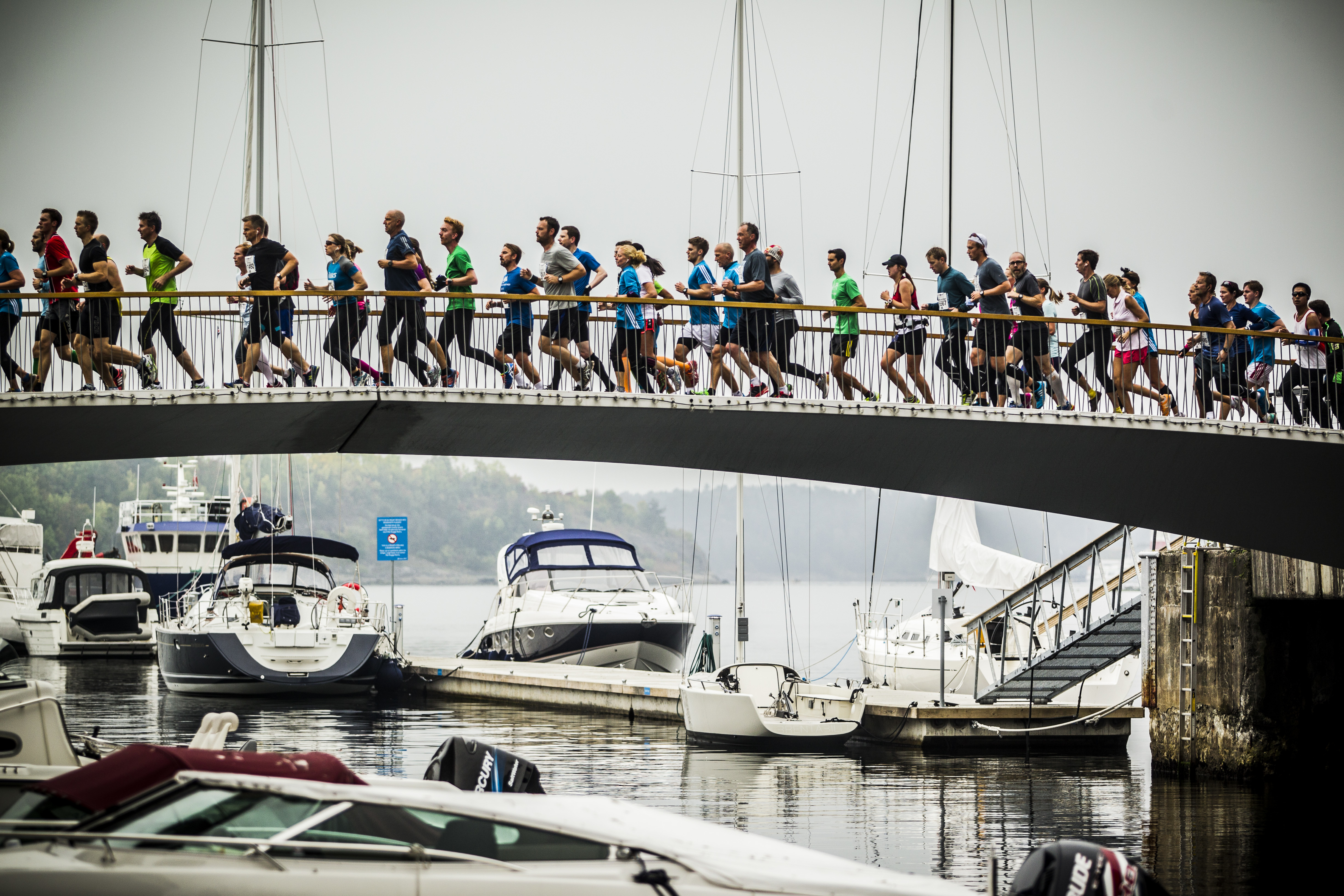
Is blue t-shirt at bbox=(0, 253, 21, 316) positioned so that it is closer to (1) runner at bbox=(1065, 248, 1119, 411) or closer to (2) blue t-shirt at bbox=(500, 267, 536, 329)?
(2) blue t-shirt at bbox=(500, 267, 536, 329)

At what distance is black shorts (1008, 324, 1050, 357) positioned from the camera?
17.1 meters

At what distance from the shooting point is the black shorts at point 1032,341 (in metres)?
17.1

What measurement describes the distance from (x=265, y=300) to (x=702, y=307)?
525 cm

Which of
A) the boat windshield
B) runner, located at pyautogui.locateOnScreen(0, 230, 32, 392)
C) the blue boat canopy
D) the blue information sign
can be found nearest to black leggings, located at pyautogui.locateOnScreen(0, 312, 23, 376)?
runner, located at pyautogui.locateOnScreen(0, 230, 32, 392)

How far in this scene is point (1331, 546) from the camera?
1862 cm

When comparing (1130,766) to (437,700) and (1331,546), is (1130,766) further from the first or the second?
(437,700)

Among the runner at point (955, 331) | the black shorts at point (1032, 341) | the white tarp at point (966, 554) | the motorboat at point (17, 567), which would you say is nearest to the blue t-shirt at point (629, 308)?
the runner at point (955, 331)

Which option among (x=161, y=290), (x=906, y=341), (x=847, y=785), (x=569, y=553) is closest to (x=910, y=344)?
(x=906, y=341)

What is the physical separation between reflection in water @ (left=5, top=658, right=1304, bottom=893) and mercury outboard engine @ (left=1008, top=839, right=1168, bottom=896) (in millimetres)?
2855

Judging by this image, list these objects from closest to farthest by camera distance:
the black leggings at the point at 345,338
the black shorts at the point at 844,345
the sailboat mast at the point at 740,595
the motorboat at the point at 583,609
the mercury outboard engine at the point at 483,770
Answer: the mercury outboard engine at the point at 483,770 < the black leggings at the point at 345,338 < the black shorts at the point at 844,345 < the sailboat mast at the point at 740,595 < the motorboat at the point at 583,609

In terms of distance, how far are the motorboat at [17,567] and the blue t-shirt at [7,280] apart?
36904mm

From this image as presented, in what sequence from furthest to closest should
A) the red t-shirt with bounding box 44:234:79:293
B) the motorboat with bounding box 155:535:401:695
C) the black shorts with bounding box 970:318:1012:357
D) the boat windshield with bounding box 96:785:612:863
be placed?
the motorboat with bounding box 155:535:401:695 < the black shorts with bounding box 970:318:1012:357 < the red t-shirt with bounding box 44:234:79:293 < the boat windshield with bounding box 96:785:612:863

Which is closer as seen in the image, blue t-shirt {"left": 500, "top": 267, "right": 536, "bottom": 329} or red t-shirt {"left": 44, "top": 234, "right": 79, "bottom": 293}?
red t-shirt {"left": 44, "top": 234, "right": 79, "bottom": 293}

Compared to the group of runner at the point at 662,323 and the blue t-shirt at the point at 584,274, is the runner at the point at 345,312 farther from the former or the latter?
the blue t-shirt at the point at 584,274
